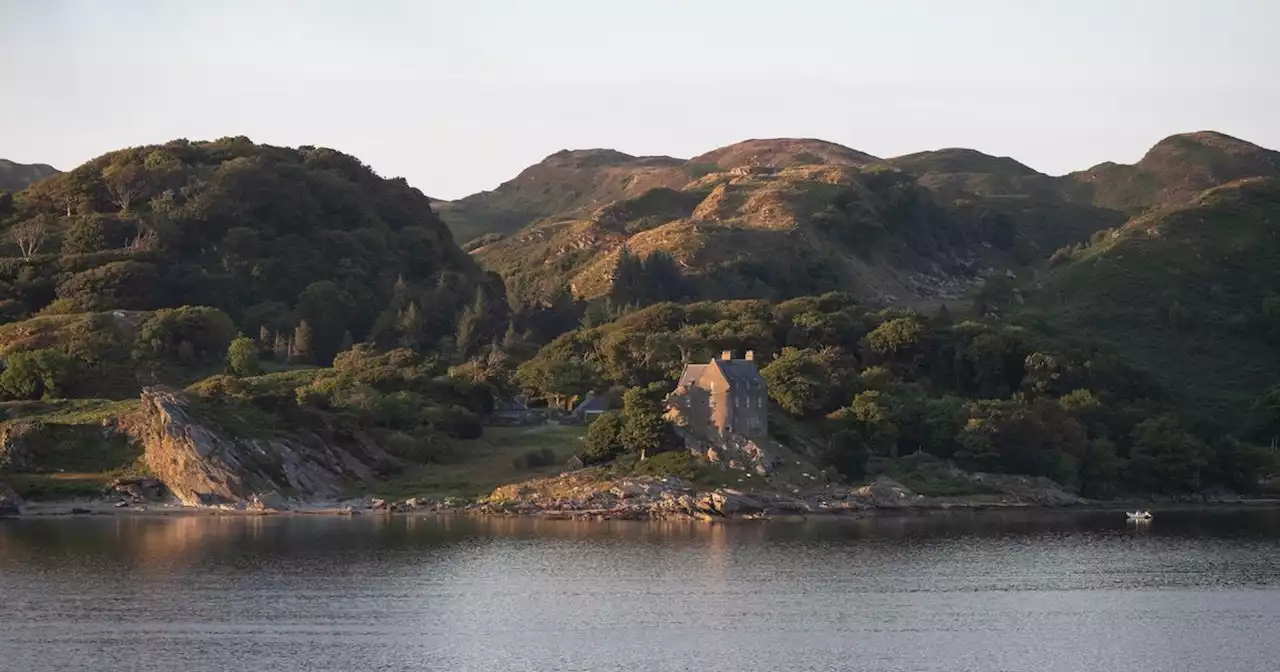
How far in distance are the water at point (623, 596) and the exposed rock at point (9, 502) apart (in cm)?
450

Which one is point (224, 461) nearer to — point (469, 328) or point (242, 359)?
point (242, 359)

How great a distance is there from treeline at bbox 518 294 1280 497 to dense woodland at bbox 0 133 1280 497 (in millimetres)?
228

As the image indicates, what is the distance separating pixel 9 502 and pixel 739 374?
43288mm

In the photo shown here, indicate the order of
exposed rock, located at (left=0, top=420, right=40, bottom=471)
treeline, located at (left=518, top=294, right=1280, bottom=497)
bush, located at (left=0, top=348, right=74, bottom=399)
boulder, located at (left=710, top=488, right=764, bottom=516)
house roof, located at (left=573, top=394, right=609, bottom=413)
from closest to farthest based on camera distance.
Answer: boulder, located at (left=710, top=488, right=764, bottom=516)
exposed rock, located at (left=0, top=420, right=40, bottom=471)
treeline, located at (left=518, top=294, right=1280, bottom=497)
bush, located at (left=0, top=348, right=74, bottom=399)
house roof, located at (left=573, top=394, right=609, bottom=413)

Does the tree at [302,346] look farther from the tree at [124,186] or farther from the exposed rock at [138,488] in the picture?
the exposed rock at [138,488]

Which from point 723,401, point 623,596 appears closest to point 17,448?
point 723,401

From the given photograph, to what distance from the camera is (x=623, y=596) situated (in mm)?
70500

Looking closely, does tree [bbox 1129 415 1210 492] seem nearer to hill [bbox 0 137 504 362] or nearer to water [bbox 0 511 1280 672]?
water [bbox 0 511 1280 672]

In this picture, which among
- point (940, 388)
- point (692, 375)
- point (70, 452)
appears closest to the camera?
point (70, 452)

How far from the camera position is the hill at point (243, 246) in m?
155

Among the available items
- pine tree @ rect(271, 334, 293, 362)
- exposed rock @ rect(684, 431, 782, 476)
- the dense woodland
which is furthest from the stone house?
pine tree @ rect(271, 334, 293, 362)

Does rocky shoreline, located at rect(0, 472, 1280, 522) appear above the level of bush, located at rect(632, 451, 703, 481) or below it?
below

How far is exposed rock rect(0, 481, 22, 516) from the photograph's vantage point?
327 ft

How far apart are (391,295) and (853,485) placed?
73208 millimetres
